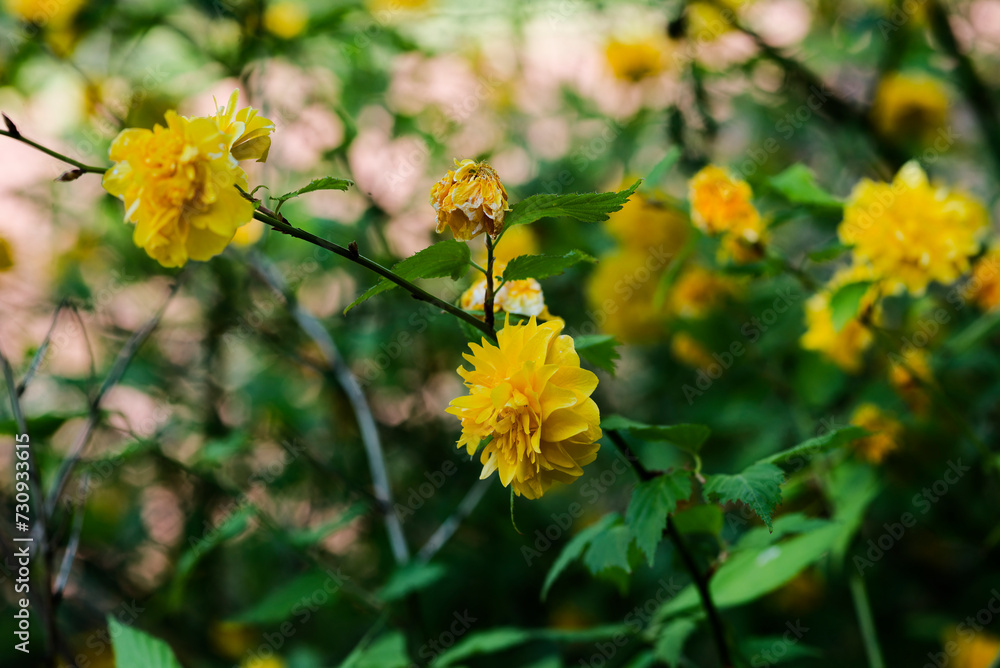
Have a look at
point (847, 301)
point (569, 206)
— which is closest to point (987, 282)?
point (847, 301)

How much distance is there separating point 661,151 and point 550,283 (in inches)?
18.5

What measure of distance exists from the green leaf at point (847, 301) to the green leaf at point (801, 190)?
10cm

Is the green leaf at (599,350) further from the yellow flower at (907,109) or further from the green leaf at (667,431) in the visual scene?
the yellow flower at (907,109)

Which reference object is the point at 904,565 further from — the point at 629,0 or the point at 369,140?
the point at 369,140

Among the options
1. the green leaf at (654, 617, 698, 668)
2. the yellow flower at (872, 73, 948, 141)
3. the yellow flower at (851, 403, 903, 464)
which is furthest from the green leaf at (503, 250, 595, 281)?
the yellow flower at (872, 73, 948, 141)

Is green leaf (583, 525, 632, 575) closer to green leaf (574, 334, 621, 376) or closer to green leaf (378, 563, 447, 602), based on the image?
green leaf (574, 334, 621, 376)

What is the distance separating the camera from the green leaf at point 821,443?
51 centimetres

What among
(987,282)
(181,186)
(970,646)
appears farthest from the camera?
(970,646)

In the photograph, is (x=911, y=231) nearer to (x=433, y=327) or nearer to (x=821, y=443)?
(x=821, y=443)

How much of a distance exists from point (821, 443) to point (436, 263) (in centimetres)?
30

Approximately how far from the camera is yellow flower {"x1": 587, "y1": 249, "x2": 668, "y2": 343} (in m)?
1.36

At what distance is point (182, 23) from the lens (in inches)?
58.8

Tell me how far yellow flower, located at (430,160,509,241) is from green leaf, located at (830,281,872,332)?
47 cm

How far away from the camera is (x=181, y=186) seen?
47 centimetres
